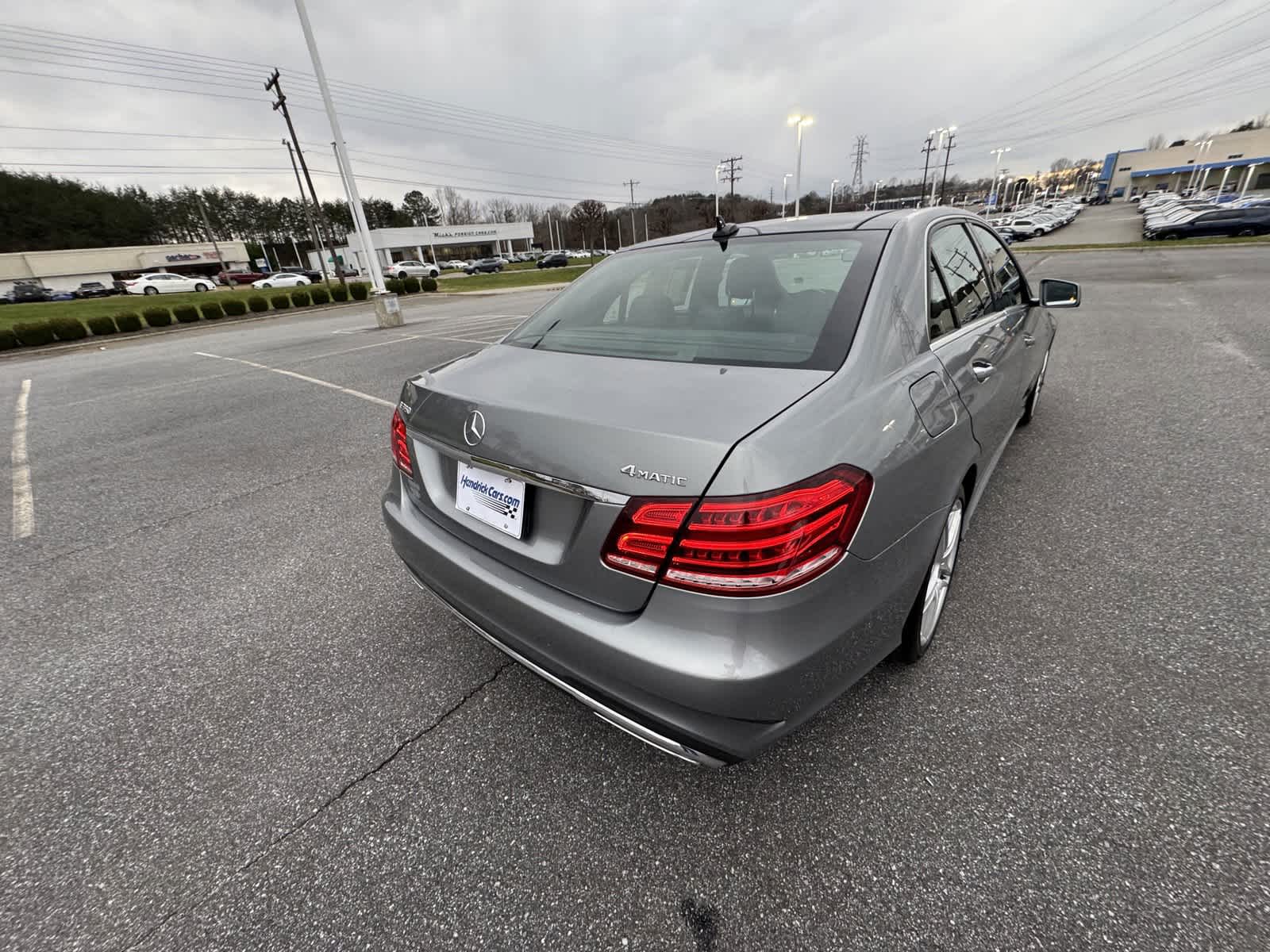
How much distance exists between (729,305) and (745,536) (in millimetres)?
1140

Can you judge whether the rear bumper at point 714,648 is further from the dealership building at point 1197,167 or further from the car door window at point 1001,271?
the dealership building at point 1197,167

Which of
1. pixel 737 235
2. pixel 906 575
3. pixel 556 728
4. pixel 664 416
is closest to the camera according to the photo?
pixel 664 416

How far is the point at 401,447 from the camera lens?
2.09 m

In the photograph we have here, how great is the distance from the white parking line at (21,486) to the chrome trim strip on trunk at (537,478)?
3.94 meters

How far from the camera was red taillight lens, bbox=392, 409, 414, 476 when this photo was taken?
2.04m

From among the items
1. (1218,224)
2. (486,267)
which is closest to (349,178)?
(1218,224)

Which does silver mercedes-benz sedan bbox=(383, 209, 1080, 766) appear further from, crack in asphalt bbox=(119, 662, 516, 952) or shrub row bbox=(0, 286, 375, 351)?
shrub row bbox=(0, 286, 375, 351)

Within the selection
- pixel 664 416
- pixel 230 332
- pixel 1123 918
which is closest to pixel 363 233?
pixel 230 332

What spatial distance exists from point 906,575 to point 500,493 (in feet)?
4.01

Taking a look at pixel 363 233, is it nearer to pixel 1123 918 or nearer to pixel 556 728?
pixel 556 728

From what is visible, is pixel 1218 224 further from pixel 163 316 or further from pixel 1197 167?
pixel 1197 167

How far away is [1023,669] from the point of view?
2.09m


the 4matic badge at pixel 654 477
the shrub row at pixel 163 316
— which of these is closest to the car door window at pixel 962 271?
the 4matic badge at pixel 654 477

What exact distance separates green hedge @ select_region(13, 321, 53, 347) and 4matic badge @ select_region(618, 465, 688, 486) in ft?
74.6
